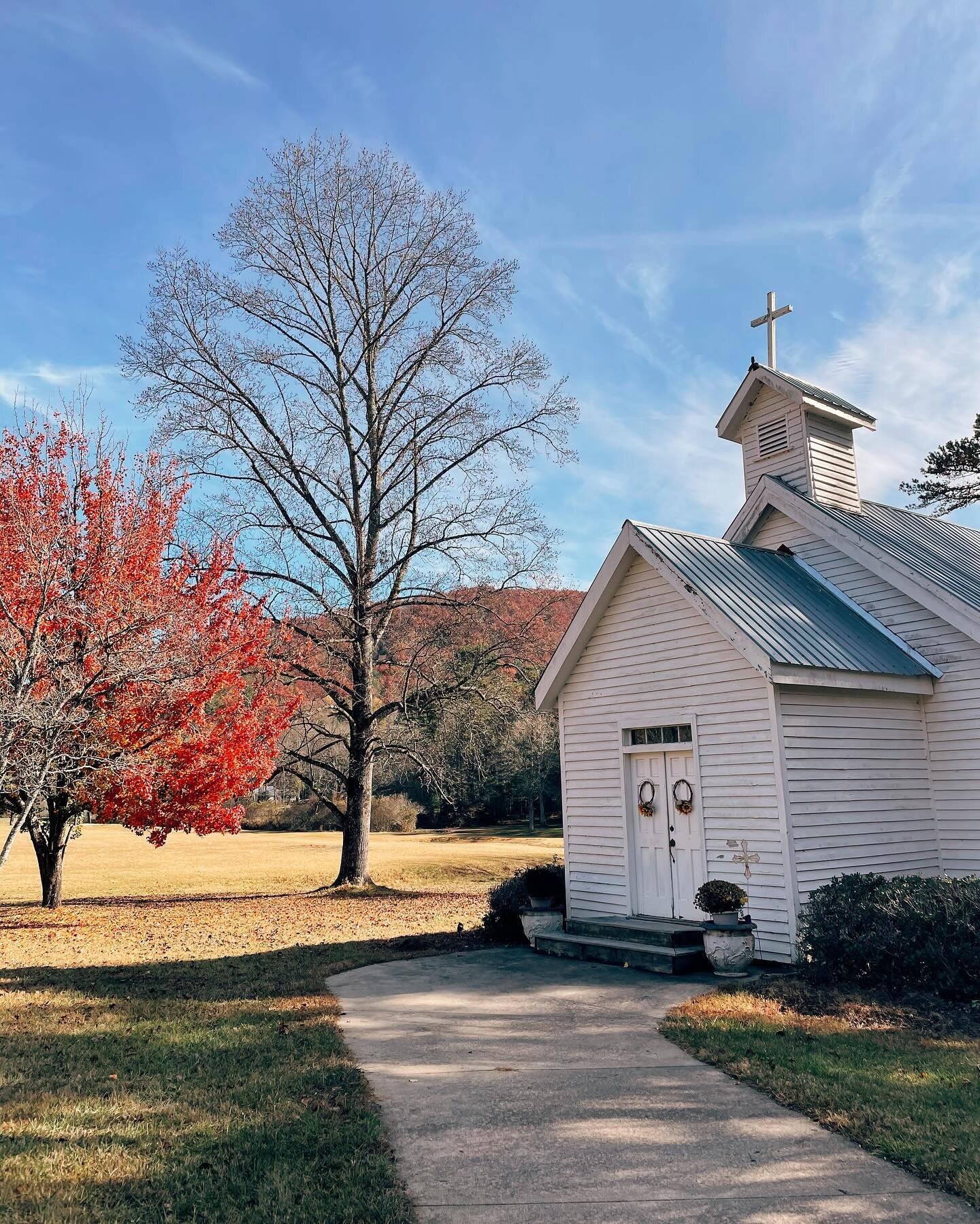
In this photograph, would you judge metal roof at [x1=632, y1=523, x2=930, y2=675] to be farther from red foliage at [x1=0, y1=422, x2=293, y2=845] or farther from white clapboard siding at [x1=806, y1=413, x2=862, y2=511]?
red foliage at [x1=0, y1=422, x2=293, y2=845]

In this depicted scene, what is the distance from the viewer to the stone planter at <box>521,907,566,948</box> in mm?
12586

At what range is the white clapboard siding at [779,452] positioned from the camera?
625 inches

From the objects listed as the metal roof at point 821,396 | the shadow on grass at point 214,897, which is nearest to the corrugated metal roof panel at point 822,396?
the metal roof at point 821,396

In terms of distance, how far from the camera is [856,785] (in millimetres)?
11742

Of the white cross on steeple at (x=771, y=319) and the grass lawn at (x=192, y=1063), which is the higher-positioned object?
the white cross on steeple at (x=771, y=319)

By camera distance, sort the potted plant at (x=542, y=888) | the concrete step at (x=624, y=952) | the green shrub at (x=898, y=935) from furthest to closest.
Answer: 1. the potted plant at (x=542, y=888)
2. the concrete step at (x=624, y=952)
3. the green shrub at (x=898, y=935)

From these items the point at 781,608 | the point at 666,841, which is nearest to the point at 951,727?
the point at 781,608

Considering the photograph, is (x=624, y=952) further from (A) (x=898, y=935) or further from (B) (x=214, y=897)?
(B) (x=214, y=897)

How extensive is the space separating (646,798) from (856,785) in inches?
110

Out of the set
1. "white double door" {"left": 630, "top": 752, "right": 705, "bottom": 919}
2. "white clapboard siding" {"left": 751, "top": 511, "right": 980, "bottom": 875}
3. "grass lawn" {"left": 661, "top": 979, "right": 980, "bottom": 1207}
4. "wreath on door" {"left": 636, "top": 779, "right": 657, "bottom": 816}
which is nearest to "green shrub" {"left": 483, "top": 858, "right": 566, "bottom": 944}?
"white double door" {"left": 630, "top": 752, "right": 705, "bottom": 919}

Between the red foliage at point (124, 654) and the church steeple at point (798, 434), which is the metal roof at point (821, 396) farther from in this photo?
the red foliage at point (124, 654)

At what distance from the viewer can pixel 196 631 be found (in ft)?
47.4

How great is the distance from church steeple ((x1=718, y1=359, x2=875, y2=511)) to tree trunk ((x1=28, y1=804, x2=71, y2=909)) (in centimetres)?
1432

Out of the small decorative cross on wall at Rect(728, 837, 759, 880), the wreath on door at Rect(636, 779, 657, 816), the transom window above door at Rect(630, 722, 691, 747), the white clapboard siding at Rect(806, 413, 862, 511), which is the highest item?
the white clapboard siding at Rect(806, 413, 862, 511)
